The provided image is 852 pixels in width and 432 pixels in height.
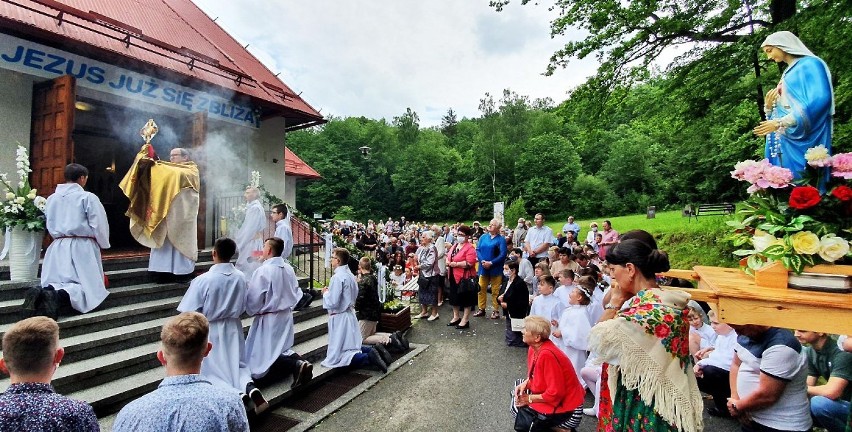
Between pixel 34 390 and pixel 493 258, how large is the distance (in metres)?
7.79

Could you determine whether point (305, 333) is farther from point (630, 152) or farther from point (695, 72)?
point (630, 152)

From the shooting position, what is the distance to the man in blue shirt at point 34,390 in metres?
1.69

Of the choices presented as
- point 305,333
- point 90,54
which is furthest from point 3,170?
point 305,333

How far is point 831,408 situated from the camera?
3377mm

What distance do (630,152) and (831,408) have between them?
40.5 m

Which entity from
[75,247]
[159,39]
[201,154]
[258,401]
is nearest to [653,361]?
[258,401]

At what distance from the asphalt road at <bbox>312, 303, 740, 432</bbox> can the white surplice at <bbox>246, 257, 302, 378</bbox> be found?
118 cm

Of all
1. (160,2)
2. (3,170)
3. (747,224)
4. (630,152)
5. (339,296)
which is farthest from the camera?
(630,152)

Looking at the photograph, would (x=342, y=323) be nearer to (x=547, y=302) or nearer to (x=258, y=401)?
(x=258, y=401)

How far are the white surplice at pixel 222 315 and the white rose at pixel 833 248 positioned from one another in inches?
187

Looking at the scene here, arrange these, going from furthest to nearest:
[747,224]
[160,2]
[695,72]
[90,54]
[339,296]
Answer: [160,2] → [695,72] → [90,54] → [339,296] → [747,224]

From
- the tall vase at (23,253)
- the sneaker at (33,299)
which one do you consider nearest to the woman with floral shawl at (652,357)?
the sneaker at (33,299)

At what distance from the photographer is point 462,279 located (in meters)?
8.59

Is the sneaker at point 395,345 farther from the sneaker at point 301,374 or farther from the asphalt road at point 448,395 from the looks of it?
the sneaker at point 301,374
